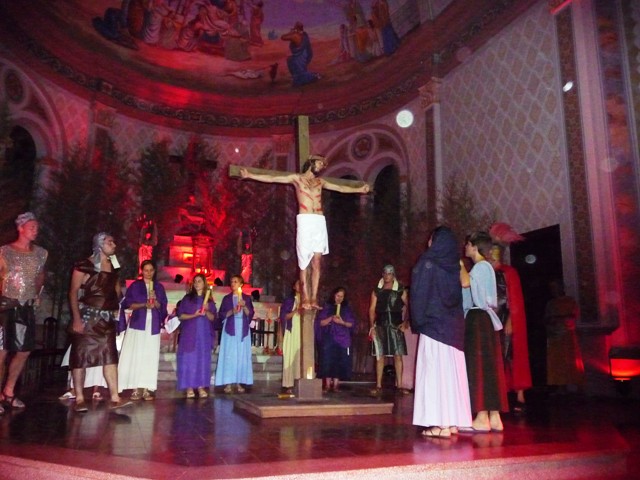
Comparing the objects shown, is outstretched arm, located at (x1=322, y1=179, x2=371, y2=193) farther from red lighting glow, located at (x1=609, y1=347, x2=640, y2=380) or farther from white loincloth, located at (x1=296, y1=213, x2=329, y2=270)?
red lighting glow, located at (x1=609, y1=347, x2=640, y2=380)

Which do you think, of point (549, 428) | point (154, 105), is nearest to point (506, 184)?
point (549, 428)

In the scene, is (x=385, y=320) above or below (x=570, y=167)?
below

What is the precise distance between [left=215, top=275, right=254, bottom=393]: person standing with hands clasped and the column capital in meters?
8.49

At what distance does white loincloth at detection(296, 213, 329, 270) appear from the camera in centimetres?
575

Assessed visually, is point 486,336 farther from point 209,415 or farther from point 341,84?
point 341,84

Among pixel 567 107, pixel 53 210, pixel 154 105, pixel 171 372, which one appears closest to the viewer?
pixel 171 372

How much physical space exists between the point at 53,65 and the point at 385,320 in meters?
11.8

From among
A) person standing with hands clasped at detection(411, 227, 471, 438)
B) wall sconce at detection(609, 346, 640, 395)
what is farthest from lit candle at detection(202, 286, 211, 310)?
wall sconce at detection(609, 346, 640, 395)

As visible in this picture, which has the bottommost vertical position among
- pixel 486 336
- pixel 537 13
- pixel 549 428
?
pixel 549 428

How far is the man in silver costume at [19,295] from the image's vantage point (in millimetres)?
5184

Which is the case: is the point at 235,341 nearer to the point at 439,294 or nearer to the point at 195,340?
the point at 195,340

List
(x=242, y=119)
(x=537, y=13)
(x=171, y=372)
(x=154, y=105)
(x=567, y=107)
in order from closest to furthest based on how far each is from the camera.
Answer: (x=171, y=372)
(x=567, y=107)
(x=537, y=13)
(x=154, y=105)
(x=242, y=119)

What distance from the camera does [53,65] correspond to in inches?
560

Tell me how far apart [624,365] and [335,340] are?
4.29 meters
